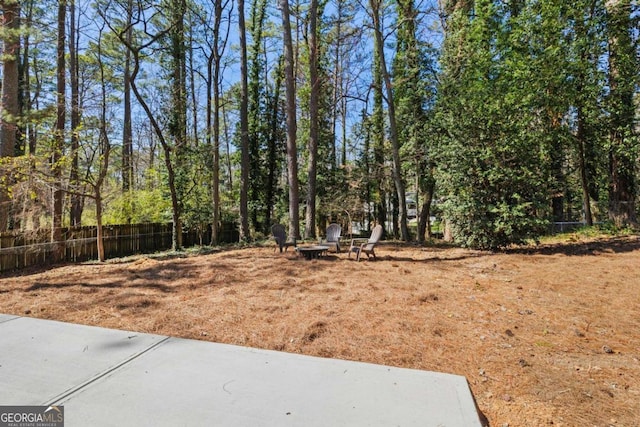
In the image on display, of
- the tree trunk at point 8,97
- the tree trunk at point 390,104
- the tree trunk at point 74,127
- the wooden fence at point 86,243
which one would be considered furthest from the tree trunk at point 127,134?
the tree trunk at point 390,104

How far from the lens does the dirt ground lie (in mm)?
2615

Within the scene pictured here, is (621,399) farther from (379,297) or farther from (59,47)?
(59,47)

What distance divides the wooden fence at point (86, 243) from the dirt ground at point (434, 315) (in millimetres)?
2597

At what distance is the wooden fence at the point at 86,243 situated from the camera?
8.27 meters

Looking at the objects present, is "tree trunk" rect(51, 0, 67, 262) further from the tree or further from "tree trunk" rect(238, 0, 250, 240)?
the tree

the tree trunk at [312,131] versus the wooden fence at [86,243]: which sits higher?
the tree trunk at [312,131]

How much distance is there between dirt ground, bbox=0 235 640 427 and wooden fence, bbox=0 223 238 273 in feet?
8.52

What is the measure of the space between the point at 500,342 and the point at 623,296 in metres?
2.86

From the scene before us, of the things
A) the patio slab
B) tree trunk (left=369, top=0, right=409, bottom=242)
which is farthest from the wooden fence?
tree trunk (left=369, top=0, right=409, bottom=242)

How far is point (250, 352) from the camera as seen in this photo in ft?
9.41

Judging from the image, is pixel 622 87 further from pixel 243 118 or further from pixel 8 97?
pixel 8 97

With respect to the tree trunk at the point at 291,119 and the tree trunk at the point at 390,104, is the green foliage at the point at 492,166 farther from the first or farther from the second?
the tree trunk at the point at 291,119

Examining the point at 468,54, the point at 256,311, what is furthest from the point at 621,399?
the point at 468,54

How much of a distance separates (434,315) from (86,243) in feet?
35.6
